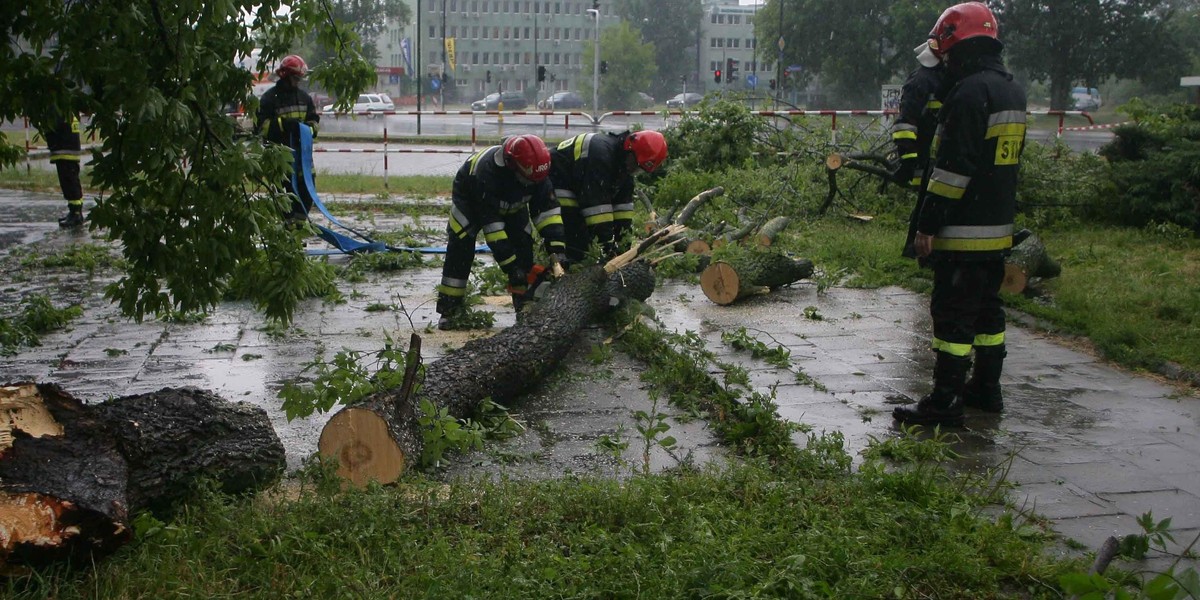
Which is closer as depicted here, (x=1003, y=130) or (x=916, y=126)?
(x=1003, y=130)

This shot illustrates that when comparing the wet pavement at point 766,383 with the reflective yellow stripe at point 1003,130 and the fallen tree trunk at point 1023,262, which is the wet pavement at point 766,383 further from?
the reflective yellow stripe at point 1003,130

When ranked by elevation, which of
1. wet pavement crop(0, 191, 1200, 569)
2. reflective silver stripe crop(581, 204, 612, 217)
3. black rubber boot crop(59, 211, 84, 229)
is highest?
reflective silver stripe crop(581, 204, 612, 217)

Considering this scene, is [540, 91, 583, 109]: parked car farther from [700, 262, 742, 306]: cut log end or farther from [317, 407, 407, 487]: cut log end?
[317, 407, 407, 487]: cut log end

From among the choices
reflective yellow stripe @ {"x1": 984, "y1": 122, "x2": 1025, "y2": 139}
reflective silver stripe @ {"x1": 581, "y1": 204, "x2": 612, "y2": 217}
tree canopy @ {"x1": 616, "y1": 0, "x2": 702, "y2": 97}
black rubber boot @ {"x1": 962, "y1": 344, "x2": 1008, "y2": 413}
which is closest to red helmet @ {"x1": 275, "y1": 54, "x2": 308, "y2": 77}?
reflective silver stripe @ {"x1": 581, "y1": 204, "x2": 612, "y2": 217}

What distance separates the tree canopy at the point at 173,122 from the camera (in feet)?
11.5

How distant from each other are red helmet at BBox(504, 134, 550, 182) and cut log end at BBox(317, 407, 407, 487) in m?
3.12

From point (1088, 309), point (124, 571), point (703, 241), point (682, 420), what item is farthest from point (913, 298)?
point (124, 571)

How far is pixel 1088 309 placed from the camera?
Answer: 7.99 metres

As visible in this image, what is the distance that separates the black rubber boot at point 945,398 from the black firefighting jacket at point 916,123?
162 inches

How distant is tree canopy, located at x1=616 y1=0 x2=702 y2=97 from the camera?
86750 mm

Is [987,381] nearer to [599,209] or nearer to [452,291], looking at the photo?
[599,209]

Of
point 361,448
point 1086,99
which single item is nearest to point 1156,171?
point 361,448

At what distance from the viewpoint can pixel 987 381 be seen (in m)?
5.78

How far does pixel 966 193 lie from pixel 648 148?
2.90 metres
